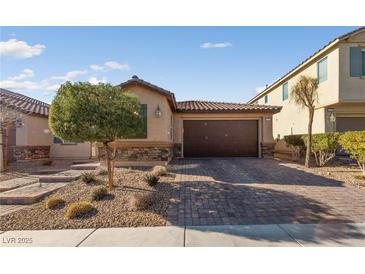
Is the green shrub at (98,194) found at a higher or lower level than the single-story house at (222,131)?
lower

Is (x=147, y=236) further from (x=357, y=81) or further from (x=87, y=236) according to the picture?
(x=357, y=81)

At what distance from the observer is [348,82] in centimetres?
1240

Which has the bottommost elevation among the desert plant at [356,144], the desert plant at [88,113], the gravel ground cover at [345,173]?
the gravel ground cover at [345,173]

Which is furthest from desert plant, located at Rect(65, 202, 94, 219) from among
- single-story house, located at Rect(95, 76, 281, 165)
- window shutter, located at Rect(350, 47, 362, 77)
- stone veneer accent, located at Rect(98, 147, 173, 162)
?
window shutter, located at Rect(350, 47, 362, 77)

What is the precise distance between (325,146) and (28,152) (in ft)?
54.6

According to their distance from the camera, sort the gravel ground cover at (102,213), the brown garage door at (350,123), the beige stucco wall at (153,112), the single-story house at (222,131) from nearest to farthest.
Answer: the gravel ground cover at (102,213)
the beige stucco wall at (153,112)
the brown garage door at (350,123)
the single-story house at (222,131)

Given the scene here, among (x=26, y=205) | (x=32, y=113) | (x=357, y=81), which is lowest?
(x=26, y=205)

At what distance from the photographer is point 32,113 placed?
13.8 m

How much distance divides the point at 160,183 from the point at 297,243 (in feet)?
16.4

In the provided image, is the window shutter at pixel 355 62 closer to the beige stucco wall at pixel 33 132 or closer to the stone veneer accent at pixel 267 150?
the stone veneer accent at pixel 267 150

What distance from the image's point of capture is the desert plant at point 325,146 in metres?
10.9

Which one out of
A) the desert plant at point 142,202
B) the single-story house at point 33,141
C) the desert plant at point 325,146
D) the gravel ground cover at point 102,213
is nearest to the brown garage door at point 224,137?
the desert plant at point 325,146

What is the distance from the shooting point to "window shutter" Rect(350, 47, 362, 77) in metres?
12.3

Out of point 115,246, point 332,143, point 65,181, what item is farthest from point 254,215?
point 332,143
